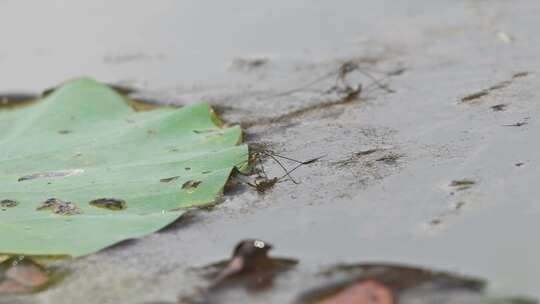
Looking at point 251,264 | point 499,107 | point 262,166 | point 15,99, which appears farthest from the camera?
point 15,99

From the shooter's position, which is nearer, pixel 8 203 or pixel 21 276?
pixel 21 276

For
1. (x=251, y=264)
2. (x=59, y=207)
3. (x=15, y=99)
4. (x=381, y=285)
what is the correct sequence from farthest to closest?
(x=15, y=99)
(x=59, y=207)
(x=251, y=264)
(x=381, y=285)

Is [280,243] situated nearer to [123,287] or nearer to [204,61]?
[123,287]

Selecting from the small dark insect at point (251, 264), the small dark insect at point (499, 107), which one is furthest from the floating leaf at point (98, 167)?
the small dark insect at point (499, 107)

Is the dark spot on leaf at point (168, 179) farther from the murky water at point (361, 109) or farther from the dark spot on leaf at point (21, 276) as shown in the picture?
the dark spot on leaf at point (21, 276)

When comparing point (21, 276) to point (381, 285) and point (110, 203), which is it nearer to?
point (110, 203)

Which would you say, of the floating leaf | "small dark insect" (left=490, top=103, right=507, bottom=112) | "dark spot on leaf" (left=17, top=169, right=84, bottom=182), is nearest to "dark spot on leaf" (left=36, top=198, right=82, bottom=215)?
the floating leaf

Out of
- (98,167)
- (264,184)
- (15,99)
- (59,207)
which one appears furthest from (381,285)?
(15,99)
